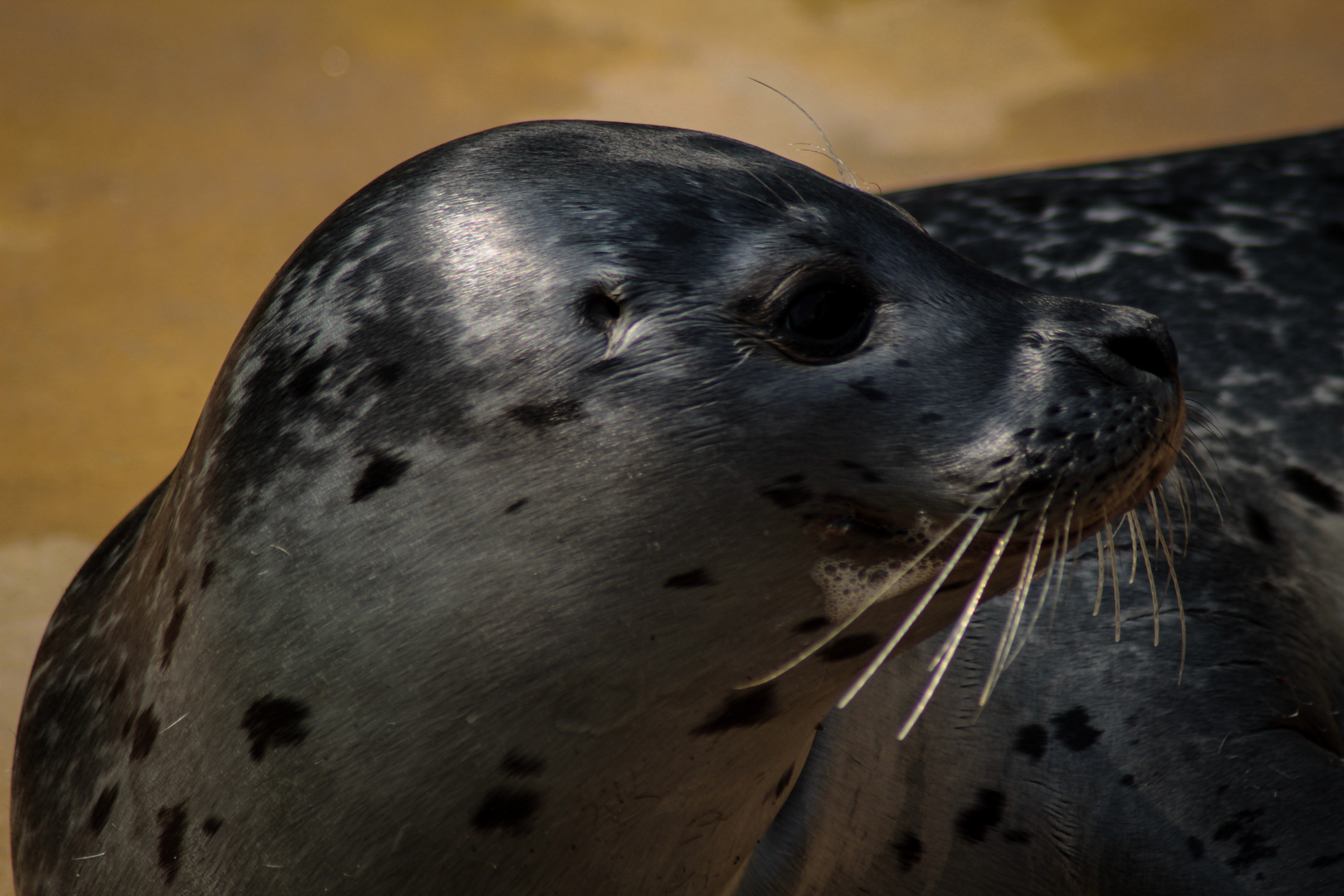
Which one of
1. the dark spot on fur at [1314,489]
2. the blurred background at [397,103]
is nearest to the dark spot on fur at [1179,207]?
the dark spot on fur at [1314,489]

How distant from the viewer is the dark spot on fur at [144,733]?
1.46m

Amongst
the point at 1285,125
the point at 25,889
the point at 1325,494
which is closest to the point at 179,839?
the point at 25,889

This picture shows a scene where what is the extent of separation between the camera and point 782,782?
1.60 m

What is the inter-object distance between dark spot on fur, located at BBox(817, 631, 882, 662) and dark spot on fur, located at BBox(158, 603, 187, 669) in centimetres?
75

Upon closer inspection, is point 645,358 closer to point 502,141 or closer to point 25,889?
point 502,141

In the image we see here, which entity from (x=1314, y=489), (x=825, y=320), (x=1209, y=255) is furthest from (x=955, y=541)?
(x=1209, y=255)

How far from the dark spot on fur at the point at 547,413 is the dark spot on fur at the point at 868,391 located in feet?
1.00

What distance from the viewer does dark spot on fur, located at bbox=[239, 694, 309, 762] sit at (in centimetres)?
133

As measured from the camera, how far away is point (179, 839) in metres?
1.42

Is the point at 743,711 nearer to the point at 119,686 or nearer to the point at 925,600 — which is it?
the point at 925,600

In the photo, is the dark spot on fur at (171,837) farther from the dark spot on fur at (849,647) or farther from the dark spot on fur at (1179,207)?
the dark spot on fur at (1179,207)

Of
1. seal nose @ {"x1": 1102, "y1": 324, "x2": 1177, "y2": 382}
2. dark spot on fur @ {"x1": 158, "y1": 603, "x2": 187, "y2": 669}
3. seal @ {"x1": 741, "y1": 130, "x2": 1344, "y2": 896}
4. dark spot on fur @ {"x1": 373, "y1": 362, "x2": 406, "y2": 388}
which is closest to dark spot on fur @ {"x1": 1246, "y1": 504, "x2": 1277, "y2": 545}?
seal @ {"x1": 741, "y1": 130, "x2": 1344, "y2": 896}

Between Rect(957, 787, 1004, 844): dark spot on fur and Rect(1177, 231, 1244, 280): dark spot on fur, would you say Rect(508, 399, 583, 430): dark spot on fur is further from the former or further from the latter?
Rect(1177, 231, 1244, 280): dark spot on fur

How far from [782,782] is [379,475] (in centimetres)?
68
